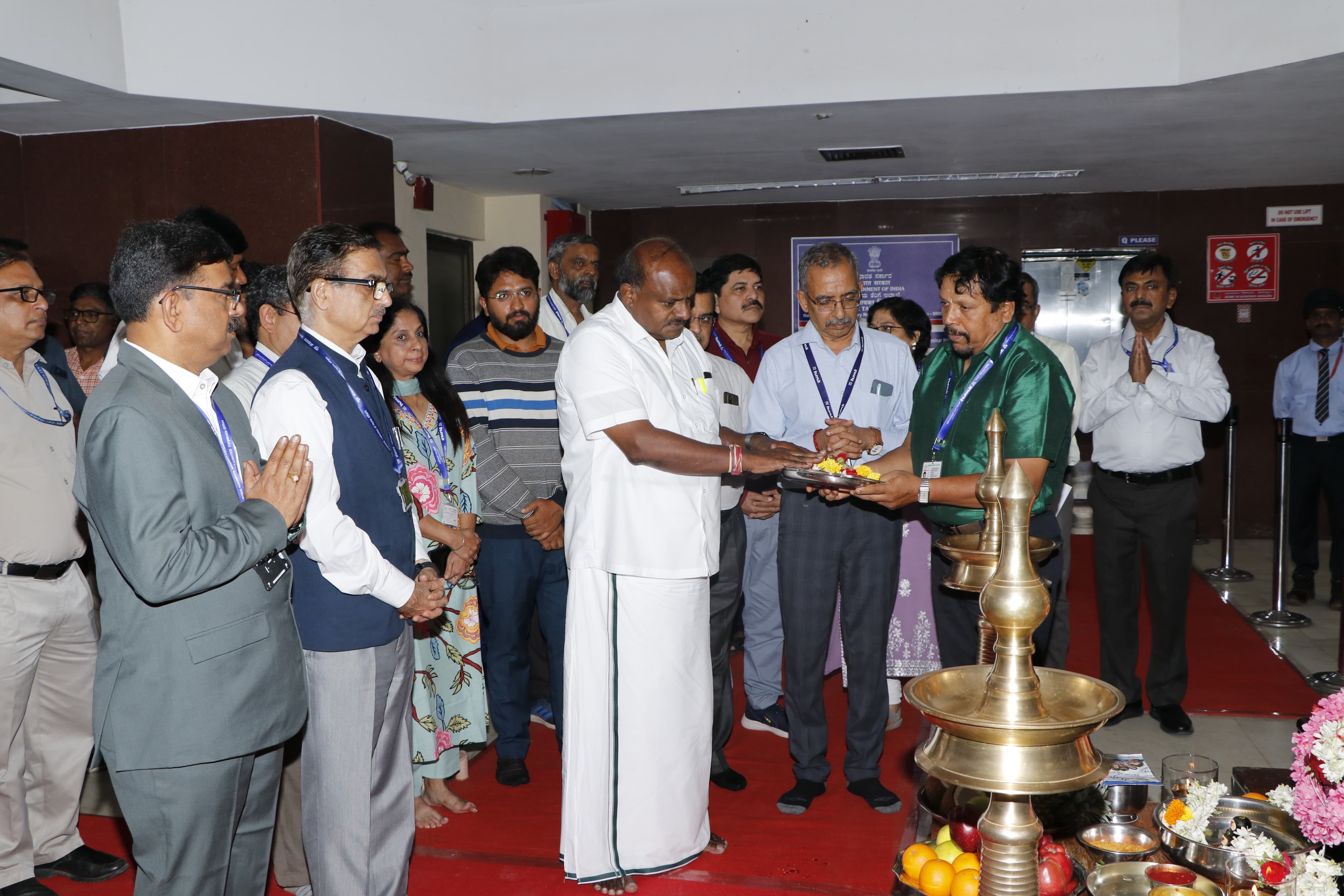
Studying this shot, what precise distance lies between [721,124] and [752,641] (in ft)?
9.76

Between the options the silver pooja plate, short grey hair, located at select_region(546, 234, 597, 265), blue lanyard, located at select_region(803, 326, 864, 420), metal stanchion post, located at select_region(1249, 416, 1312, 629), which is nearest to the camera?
the silver pooja plate

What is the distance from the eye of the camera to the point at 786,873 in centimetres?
320

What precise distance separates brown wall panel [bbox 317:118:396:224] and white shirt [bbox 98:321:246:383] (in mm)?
1525

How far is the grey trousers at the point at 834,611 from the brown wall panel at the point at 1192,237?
5.67 m

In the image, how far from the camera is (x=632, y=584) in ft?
9.79

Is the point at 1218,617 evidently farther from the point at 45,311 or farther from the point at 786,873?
the point at 45,311

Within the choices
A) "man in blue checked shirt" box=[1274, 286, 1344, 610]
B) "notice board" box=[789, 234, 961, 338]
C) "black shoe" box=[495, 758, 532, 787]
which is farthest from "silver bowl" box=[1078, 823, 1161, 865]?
"notice board" box=[789, 234, 961, 338]

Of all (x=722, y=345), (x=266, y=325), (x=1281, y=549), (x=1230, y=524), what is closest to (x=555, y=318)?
(x=722, y=345)

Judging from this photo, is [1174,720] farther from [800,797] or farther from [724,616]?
[724,616]

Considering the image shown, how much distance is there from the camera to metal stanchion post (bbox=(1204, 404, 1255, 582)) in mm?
7227

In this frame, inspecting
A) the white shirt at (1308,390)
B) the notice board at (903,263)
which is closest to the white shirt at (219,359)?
the notice board at (903,263)

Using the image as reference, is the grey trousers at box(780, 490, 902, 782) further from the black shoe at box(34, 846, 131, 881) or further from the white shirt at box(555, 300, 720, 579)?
the black shoe at box(34, 846, 131, 881)

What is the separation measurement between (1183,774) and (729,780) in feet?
6.20

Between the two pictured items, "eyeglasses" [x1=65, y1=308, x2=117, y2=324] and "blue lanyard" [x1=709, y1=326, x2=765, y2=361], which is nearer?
"blue lanyard" [x1=709, y1=326, x2=765, y2=361]
